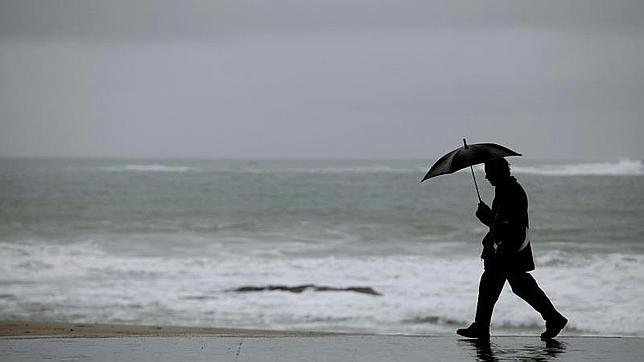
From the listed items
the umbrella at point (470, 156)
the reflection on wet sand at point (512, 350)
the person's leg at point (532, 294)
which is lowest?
the reflection on wet sand at point (512, 350)

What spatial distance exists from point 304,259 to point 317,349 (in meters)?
18.1

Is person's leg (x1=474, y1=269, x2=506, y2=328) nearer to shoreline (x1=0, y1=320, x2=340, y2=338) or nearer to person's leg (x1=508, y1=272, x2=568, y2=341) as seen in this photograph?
person's leg (x1=508, y1=272, x2=568, y2=341)

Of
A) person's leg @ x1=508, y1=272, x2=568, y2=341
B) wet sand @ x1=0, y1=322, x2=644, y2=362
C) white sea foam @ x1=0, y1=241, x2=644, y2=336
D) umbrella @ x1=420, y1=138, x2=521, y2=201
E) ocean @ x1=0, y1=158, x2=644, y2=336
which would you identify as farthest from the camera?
ocean @ x1=0, y1=158, x2=644, y2=336

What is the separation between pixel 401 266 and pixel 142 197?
4042cm

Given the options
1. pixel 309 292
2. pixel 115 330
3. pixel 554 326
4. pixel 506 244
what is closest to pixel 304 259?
pixel 309 292

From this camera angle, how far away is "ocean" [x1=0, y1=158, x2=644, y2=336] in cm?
1681

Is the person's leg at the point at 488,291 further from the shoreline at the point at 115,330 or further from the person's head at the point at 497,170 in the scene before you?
the shoreline at the point at 115,330

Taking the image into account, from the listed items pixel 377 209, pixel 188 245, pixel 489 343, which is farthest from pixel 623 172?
pixel 489 343

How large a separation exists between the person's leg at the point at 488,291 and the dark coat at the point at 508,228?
4.9 inches

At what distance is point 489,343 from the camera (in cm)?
862

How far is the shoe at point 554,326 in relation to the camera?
855 centimetres

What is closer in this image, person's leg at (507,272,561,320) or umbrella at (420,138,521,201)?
umbrella at (420,138,521,201)

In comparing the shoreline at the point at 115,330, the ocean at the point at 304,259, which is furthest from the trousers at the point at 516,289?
the ocean at the point at 304,259

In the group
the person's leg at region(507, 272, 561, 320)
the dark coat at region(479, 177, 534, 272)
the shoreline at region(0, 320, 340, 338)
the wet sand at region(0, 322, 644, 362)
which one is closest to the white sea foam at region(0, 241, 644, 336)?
the shoreline at region(0, 320, 340, 338)
